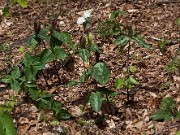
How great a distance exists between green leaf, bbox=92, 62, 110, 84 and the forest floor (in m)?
0.55

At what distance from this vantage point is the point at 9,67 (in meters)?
3.91

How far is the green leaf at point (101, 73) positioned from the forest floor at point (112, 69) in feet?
1.82

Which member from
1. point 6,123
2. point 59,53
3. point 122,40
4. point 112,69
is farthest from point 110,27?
point 6,123

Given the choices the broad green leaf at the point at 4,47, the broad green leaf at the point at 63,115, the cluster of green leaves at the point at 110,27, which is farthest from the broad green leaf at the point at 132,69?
the broad green leaf at the point at 4,47

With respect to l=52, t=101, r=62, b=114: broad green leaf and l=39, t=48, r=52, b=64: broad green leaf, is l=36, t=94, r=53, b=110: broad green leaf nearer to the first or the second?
l=52, t=101, r=62, b=114: broad green leaf

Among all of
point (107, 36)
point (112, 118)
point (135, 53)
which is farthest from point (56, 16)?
point (112, 118)

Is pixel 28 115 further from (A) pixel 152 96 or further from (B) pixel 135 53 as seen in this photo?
(B) pixel 135 53

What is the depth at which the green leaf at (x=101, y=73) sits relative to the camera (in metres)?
2.61

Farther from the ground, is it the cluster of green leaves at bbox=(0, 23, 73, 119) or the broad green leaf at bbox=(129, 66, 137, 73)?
the cluster of green leaves at bbox=(0, 23, 73, 119)

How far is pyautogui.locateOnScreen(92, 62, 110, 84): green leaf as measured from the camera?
2.61 metres

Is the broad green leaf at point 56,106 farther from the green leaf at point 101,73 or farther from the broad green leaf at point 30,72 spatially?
the green leaf at point 101,73

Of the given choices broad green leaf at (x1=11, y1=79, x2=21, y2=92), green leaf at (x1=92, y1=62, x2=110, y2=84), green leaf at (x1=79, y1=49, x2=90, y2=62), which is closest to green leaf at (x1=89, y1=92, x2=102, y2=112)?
green leaf at (x1=92, y1=62, x2=110, y2=84)

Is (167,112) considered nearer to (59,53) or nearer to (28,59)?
(59,53)

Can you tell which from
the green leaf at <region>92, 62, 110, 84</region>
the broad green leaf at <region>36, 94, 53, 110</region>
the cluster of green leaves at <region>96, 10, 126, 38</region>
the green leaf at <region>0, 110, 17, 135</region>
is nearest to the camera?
the green leaf at <region>0, 110, 17, 135</region>
